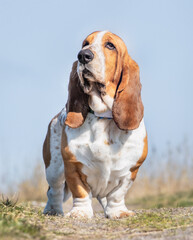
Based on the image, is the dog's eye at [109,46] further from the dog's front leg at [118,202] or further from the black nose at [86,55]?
the dog's front leg at [118,202]

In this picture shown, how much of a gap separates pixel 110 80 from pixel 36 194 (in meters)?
7.51

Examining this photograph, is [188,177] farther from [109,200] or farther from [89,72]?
[89,72]

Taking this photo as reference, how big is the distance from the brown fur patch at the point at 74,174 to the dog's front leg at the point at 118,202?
0.32 meters

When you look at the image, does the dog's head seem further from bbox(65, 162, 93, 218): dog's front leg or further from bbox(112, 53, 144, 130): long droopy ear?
bbox(65, 162, 93, 218): dog's front leg

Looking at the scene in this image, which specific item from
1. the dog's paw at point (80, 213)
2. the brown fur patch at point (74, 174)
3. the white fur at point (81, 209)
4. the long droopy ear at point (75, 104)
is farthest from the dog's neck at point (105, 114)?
the dog's paw at point (80, 213)

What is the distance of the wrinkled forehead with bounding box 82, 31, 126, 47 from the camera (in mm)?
4441

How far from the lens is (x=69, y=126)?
4535 millimetres

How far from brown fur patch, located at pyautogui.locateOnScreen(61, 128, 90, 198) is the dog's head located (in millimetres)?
303

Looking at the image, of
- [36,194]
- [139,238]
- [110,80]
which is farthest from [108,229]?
[36,194]

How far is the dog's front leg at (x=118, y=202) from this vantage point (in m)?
4.70

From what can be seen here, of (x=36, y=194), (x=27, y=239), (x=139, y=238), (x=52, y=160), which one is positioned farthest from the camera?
(x=36, y=194)

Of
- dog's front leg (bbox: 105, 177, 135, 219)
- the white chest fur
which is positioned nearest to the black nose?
the white chest fur

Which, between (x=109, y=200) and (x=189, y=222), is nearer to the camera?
(x=189, y=222)

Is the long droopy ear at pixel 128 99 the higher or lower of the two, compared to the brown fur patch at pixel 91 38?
lower
